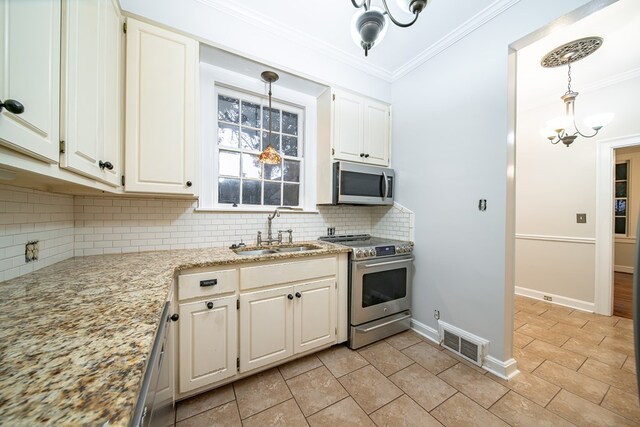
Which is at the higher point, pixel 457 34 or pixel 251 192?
pixel 457 34

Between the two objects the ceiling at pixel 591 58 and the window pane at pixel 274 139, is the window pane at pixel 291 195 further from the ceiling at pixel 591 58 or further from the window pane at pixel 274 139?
the ceiling at pixel 591 58

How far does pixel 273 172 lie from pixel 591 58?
3.41 m

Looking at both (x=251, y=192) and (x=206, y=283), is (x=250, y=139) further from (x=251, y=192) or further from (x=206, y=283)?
(x=206, y=283)

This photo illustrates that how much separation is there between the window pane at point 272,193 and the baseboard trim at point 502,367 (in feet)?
7.56

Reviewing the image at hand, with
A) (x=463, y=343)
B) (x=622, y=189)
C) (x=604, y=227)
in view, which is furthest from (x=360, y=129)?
(x=622, y=189)

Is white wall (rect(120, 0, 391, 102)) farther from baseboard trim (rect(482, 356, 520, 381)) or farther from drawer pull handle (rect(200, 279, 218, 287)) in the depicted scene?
baseboard trim (rect(482, 356, 520, 381))

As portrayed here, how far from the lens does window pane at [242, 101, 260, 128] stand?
2315 millimetres

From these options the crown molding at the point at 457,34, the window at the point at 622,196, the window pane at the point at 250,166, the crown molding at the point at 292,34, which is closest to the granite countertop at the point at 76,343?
the window pane at the point at 250,166

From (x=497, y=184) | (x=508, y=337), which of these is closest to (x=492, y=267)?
(x=508, y=337)

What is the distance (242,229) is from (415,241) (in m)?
1.79

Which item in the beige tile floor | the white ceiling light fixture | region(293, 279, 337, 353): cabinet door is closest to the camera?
the white ceiling light fixture

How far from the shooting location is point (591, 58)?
7.56 feet

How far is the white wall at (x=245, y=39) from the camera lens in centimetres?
164

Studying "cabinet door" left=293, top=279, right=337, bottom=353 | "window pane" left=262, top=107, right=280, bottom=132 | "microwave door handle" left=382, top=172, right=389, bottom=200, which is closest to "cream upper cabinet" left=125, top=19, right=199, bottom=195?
"window pane" left=262, top=107, right=280, bottom=132
